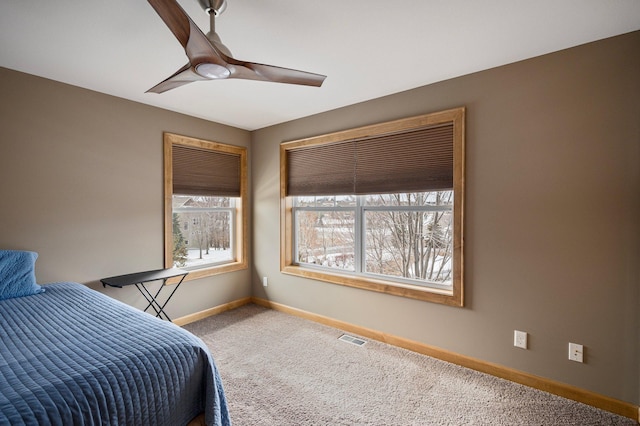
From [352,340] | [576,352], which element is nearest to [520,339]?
[576,352]

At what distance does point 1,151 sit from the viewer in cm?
236

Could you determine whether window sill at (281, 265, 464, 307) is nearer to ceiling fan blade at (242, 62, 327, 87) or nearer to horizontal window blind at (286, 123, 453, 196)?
horizontal window blind at (286, 123, 453, 196)

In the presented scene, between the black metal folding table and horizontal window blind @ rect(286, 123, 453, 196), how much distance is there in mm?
1648

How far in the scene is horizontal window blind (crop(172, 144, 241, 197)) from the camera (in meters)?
3.48

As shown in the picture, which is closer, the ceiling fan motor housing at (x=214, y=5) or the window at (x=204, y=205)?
the ceiling fan motor housing at (x=214, y=5)

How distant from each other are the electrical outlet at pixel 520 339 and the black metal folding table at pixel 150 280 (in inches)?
116

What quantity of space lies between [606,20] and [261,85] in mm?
2395

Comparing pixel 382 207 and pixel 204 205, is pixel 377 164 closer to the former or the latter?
pixel 382 207

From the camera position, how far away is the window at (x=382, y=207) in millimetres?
2682

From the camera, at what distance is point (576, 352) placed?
2.11m

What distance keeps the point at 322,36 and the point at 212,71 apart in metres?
0.78

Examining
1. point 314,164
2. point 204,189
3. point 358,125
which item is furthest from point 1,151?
point 358,125

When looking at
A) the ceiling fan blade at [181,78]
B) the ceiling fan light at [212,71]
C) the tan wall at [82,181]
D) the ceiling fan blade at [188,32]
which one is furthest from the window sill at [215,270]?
the ceiling fan blade at [188,32]

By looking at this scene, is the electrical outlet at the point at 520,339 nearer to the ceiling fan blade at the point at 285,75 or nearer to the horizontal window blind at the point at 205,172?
the ceiling fan blade at the point at 285,75
